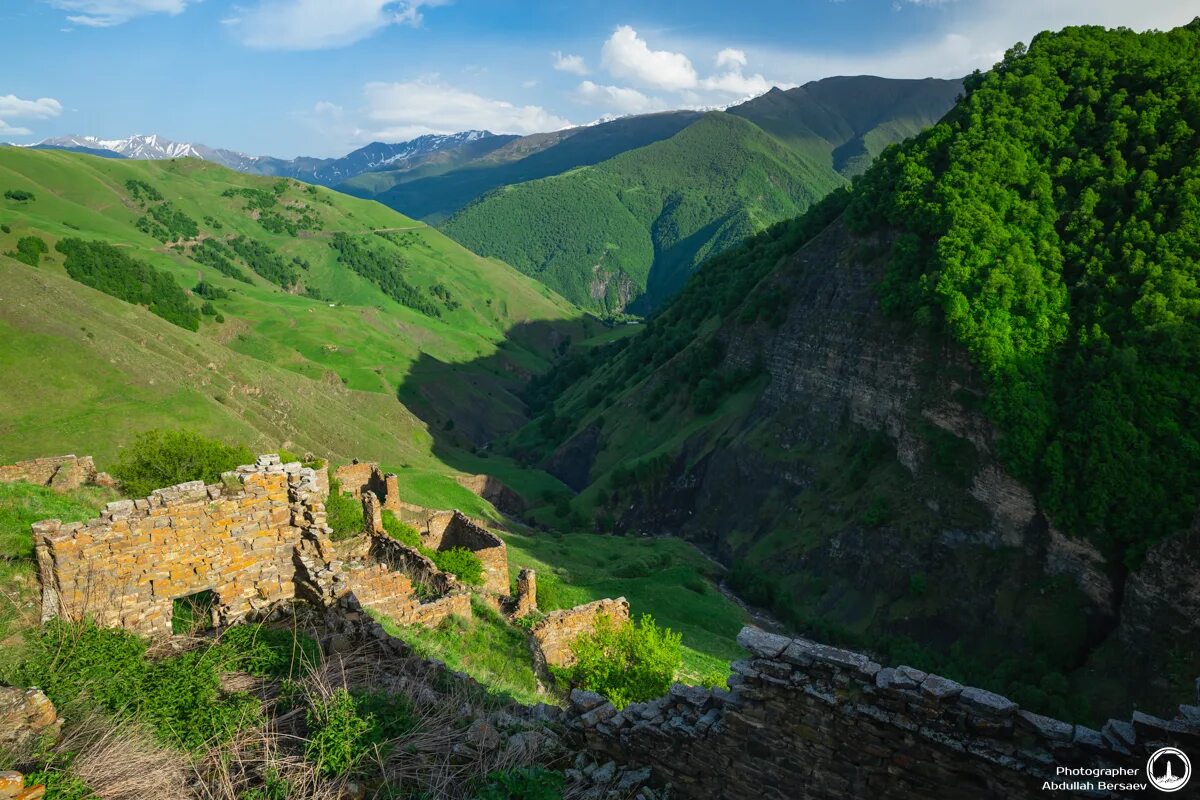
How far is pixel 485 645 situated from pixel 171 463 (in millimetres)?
15876

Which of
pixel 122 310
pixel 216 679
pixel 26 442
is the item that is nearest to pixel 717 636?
pixel 216 679

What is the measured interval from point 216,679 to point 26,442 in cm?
4302

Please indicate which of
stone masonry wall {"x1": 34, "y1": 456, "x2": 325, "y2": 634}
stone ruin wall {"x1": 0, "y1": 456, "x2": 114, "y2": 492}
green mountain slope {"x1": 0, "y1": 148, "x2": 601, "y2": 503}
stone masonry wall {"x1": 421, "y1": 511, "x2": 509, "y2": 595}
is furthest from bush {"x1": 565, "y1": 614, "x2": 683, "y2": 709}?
green mountain slope {"x1": 0, "y1": 148, "x2": 601, "y2": 503}

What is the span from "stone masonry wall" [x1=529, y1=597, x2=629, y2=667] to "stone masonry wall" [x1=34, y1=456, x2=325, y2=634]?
10445 mm

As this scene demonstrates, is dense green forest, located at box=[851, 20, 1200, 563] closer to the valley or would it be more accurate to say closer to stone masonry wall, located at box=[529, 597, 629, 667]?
the valley

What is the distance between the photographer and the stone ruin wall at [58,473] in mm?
21859

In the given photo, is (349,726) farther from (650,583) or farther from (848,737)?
(650,583)

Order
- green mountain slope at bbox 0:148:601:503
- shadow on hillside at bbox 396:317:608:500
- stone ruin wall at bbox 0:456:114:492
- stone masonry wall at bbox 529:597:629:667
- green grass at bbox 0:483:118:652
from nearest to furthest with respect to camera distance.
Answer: green grass at bbox 0:483:118:652
stone ruin wall at bbox 0:456:114:492
stone masonry wall at bbox 529:597:629:667
green mountain slope at bbox 0:148:601:503
shadow on hillside at bbox 396:317:608:500

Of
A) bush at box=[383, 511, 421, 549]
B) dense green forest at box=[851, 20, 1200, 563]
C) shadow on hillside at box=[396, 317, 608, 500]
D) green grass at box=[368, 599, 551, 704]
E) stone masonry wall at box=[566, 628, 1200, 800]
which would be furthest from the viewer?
shadow on hillside at box=[396, 317, 608, 500]

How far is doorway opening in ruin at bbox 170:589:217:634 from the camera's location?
39.6ft

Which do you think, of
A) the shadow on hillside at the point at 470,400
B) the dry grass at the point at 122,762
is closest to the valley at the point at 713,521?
the dry grass at the point at 122,762

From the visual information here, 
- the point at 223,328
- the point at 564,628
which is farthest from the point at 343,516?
the point at 223,328

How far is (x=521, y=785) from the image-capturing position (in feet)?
26.0

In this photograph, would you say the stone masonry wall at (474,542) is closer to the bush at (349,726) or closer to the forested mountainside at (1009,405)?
the bush at (349,726)
